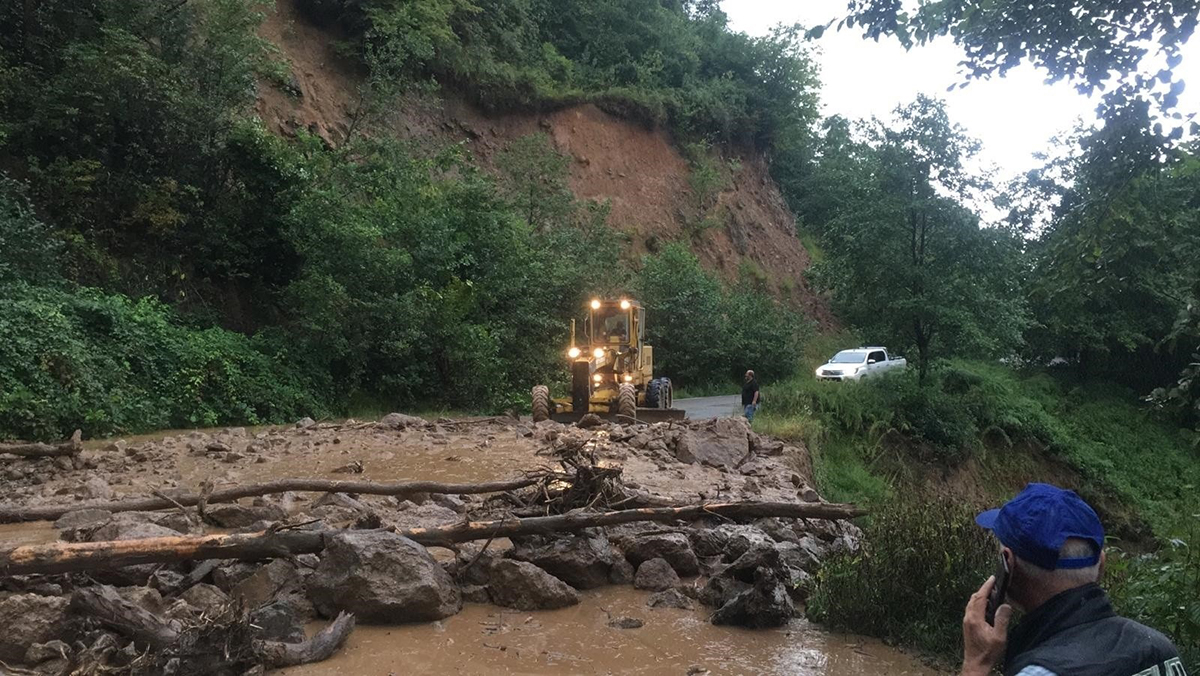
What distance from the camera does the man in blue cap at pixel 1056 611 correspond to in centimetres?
178

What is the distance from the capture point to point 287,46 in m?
25.1

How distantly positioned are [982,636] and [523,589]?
4144 mm

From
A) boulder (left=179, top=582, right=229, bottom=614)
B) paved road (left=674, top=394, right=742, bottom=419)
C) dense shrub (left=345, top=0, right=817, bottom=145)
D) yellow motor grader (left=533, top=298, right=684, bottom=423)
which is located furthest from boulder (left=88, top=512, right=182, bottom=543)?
dense shrub (left=345, top=0, right=817, bottom=145)

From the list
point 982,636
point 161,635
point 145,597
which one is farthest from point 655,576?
point 982,636

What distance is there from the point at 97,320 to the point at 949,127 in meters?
17.5

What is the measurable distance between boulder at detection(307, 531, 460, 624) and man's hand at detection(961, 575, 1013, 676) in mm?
3931

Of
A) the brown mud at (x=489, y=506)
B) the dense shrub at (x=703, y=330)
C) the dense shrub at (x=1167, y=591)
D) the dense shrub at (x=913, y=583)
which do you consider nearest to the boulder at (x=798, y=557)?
the brown mud at (x=489, y=506)

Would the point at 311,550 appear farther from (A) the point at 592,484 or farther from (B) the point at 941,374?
(B) the point at 941,374

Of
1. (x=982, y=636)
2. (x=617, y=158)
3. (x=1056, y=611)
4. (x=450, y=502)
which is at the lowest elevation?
(x=450, y=502)

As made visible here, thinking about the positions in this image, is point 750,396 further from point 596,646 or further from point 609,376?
point 596,646

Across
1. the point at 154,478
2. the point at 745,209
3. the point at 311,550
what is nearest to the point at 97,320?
the point at 154,478

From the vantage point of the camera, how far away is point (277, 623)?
4820mm

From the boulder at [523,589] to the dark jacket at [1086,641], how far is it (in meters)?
4.16

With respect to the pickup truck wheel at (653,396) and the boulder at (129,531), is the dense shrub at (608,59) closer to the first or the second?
the pickup truck wheel at (653,396)
